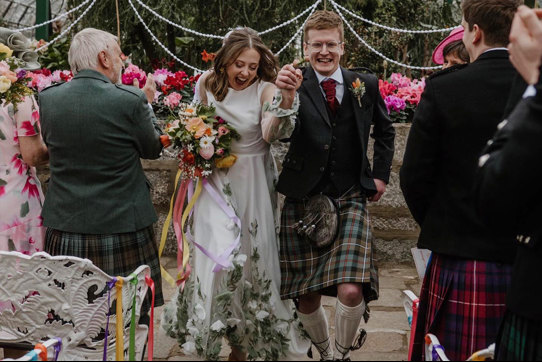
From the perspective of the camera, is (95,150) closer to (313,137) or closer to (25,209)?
(25,209)

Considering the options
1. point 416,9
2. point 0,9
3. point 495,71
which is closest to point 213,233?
point 495,71

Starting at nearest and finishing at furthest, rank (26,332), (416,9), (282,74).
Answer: (26,332)
(282,74)
(416,9)

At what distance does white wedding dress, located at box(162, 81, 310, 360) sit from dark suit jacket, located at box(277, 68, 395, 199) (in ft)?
0.60

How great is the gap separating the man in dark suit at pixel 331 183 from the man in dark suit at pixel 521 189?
1616 millimetres

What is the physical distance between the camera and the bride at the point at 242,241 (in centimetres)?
373

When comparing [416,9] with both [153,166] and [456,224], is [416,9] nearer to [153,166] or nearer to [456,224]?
[153,166]

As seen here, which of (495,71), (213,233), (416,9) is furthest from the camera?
(416,9)

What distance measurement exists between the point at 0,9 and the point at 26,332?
1137cm

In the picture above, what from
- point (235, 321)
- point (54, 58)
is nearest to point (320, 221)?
point (235, 321)

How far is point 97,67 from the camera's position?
3.58 metres

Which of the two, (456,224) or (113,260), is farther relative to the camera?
(113,260)

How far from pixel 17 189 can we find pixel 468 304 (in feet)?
8.28

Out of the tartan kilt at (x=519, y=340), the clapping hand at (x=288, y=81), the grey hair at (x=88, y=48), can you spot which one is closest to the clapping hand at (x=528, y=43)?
the tartan kilt at (x=519, y=340)

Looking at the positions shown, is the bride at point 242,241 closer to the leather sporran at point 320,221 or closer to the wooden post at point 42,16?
the leather sporran at point 320,221
